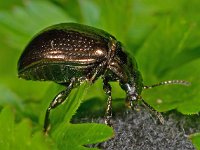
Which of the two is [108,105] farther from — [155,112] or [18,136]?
[18,136]

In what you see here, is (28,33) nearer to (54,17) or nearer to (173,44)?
(54,17)

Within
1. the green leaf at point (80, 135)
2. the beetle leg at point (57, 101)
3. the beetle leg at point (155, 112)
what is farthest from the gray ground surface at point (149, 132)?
the beetle leg at point (57, 101)

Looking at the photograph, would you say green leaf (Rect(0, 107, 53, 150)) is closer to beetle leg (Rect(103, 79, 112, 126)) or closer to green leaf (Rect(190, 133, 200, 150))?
beetle leg (Rect(103, 79, 112, 126))

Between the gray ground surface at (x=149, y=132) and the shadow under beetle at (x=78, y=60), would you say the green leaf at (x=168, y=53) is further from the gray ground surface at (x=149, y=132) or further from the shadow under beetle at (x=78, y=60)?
the gray ground surface at (x=149, y=132)

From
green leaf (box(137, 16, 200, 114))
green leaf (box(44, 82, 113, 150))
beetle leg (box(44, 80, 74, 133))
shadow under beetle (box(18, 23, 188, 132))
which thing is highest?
green leaf (box(137, 16, 200, 114))

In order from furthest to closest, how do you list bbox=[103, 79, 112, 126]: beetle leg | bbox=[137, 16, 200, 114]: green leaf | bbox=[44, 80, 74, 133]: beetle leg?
bbox=[137, 16, 200, 114]: green leaf, bbox=[44, 80, 74, 133]: beetle leg, bbox=[103, 79, 112, 126]: beetle leg

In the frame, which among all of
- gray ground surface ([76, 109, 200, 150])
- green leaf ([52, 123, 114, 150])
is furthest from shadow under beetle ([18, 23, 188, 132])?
green leaf ([52, 123, 114, 150])
